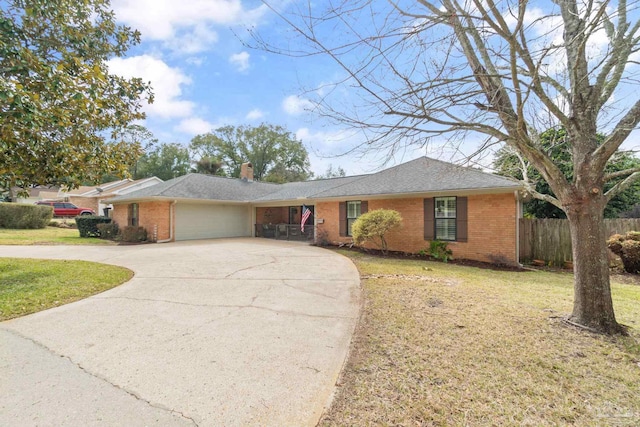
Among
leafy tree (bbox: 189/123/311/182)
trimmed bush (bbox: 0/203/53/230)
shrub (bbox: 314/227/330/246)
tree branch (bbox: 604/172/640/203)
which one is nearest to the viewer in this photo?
tree branch (bbox: 604/172/640/203)

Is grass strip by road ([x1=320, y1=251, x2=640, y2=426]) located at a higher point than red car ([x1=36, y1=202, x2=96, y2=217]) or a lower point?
lower

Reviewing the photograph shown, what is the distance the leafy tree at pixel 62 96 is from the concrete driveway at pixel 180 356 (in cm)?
300

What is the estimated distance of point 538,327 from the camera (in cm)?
395

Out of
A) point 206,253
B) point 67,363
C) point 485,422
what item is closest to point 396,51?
point 485,422

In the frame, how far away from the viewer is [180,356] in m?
3.17

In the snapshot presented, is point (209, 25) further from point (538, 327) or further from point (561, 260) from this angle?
point (561, 260)

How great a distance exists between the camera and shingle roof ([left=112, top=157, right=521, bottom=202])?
9.73 m

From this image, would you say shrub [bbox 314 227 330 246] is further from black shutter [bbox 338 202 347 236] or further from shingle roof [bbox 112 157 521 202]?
shingle roof [bbox 112 157 521 202]

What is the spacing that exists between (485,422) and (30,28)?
9.98 metres

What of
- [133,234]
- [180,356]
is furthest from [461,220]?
[133,234]

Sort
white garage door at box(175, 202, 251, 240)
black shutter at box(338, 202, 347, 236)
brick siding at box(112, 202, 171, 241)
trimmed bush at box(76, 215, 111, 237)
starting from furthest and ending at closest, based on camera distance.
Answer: trimmed bush at box(76, 215, 111, 237) → white garage door at box(175, 202, 251, 240) → brick siding at box(112, 202, 171, 241) → black shutter at box(338, 202, 347, 236)

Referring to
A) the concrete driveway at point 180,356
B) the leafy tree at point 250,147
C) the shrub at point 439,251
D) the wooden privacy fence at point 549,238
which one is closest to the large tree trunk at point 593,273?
the concrete driveway at point 180,356

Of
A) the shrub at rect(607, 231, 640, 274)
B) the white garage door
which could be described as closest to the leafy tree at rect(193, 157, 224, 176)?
the white garage door

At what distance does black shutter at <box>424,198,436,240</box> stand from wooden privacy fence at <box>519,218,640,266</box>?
305cm
